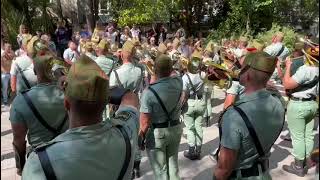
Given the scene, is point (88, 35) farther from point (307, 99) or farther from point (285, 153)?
point (285, 153)

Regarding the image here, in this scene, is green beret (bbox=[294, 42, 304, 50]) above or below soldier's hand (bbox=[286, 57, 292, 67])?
above

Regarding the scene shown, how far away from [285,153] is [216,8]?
14.1 ft

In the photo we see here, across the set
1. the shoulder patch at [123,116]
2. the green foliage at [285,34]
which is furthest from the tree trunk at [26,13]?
the green foliage at [285,34]

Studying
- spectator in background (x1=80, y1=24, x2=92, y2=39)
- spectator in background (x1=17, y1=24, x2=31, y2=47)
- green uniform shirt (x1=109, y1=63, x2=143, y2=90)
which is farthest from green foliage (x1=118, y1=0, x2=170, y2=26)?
green uniform shirt (x1=109, y1=63, x2=143, y2=90)

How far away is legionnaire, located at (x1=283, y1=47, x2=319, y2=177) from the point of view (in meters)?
4.50

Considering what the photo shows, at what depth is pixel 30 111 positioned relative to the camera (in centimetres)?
328

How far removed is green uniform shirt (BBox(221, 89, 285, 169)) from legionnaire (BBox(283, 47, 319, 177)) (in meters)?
1.28

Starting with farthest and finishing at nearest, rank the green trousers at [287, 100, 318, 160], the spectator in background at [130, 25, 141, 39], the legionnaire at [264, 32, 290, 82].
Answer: the green trousers at [287, 100, 318, 160], the legionnaire at [264, 32, 290, 82], the spectator in background at [130, 25, 141, 39]

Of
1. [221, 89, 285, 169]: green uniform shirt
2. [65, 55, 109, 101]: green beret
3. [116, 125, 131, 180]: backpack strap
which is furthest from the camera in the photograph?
[221, 89, 285, 169]: green uniform shirt

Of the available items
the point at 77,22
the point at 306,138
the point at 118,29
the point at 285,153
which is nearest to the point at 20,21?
the point at 77,22

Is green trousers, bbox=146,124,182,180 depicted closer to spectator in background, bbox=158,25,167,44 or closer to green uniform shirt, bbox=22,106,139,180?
spectator in background, bbox=158,25,167,44

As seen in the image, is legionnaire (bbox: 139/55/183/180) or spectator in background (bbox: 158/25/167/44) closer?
spectator in background (bbox: 158/25/167/44)

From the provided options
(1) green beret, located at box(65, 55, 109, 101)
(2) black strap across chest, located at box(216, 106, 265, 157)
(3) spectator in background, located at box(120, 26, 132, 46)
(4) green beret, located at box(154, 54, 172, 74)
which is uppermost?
(3) spectator in background, located at box(120, 26, 132, 46)

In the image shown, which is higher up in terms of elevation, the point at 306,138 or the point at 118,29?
the point at 118,29
